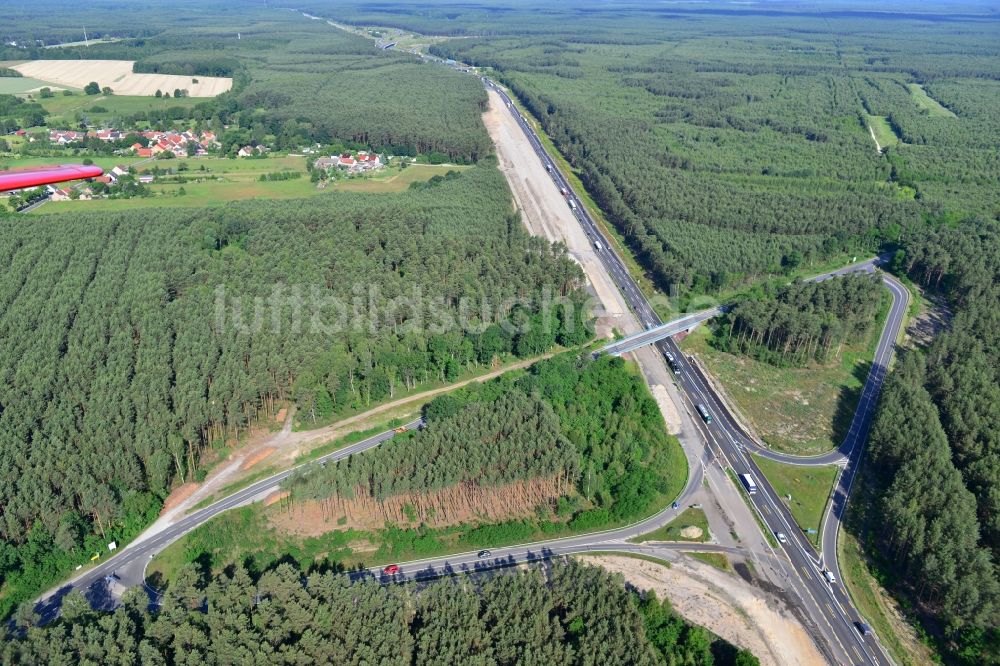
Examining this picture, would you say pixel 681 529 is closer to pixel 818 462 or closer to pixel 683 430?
pixel 683 430

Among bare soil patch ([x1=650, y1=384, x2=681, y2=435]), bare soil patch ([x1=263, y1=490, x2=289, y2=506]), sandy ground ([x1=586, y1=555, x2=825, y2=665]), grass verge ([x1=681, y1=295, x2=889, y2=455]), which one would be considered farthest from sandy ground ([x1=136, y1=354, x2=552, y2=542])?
grass verge ([x1=681, y1=295, x2=889, y2=455])

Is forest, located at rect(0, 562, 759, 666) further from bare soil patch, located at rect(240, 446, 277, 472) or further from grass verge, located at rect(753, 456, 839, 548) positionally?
grass verge, located at rect(753, 456, 839, 548)

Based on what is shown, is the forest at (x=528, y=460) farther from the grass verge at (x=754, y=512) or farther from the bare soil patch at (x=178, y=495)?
the bare soil patch at (x=178, y=495)

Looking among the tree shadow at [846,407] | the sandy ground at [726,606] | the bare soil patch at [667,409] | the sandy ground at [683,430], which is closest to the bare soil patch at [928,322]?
the tree shadow at [846,407]

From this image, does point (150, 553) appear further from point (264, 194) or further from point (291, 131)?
point (291, 131)

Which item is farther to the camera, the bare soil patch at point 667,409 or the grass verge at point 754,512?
the bare soil patch at point 667,409
